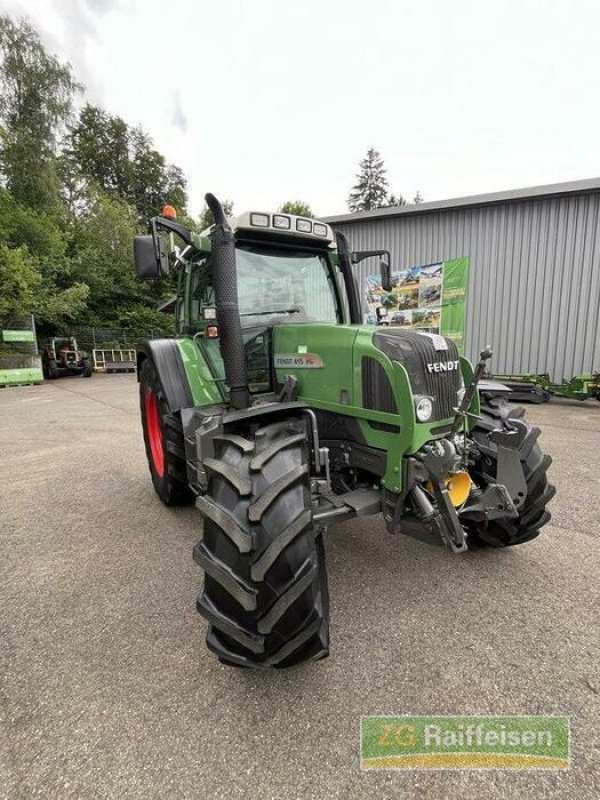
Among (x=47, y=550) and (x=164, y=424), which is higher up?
(x=164, y=424)

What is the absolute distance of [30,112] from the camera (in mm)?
18688

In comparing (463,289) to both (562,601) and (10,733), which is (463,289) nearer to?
(562,601)

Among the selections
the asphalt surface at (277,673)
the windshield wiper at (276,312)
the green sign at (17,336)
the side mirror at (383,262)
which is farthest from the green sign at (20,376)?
the side mirror at (383,262)

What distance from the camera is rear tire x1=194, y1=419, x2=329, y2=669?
62.4 inches

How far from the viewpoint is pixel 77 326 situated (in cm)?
2009

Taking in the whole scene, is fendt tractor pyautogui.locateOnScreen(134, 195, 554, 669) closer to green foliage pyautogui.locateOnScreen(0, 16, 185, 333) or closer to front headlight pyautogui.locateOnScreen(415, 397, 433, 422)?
front headlight pyautogui.locateOnScreen(415, 397, 433, 422)

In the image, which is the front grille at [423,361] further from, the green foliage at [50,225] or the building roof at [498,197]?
the green foliage at [50,225]

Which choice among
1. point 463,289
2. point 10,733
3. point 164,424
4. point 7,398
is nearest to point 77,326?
point 7,398

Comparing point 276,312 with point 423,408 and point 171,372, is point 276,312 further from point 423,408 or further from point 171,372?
point 423,408

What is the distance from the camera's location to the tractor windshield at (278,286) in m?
2.83

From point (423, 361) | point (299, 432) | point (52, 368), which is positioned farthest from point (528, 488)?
point (52, 368)

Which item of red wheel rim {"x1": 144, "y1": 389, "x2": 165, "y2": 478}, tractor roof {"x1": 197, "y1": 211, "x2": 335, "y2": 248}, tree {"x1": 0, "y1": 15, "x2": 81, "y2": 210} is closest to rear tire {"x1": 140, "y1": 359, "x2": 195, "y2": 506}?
red wheel rim {"x1": 144, "y1": 389, "x2": 165, "y2": 478}

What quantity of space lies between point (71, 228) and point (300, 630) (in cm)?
2595

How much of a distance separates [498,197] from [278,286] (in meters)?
8.62
